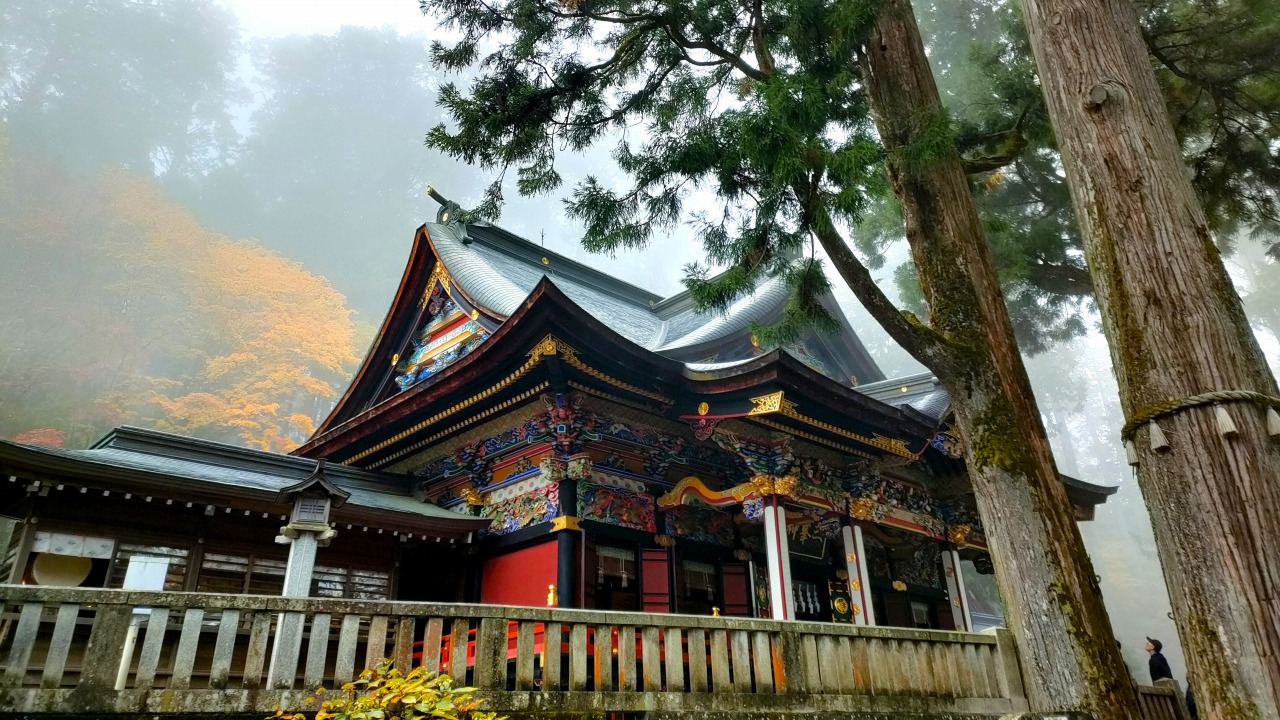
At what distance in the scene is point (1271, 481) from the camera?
3.67m

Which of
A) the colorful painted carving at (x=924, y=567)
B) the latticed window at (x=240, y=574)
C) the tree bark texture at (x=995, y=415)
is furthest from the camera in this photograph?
the colorful painted carving at (x=924, y=567)

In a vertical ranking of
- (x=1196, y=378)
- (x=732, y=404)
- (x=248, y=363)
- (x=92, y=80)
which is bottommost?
(x=1196, y=378)

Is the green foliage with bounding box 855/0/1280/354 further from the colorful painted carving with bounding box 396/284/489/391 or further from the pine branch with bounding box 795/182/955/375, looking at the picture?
the colorful painted carving with bounding box 396/284/489/391

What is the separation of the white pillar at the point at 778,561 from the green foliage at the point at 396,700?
4.53 m

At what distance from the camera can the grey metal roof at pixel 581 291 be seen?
11008 millimetres

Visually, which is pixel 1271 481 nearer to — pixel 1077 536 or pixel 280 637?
pixel 1077 536

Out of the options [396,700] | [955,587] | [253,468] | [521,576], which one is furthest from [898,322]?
[253,468]

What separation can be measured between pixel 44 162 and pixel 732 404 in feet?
134

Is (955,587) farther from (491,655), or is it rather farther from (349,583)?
(491,655)

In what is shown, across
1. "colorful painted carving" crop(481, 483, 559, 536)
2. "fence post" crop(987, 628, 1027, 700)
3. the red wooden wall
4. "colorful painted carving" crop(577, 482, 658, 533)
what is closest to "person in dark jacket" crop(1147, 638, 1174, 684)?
"fence post" crop(987, 628, 1027, 700)

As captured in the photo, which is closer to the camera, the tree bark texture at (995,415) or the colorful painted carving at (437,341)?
the tree bark texture at (995,415)

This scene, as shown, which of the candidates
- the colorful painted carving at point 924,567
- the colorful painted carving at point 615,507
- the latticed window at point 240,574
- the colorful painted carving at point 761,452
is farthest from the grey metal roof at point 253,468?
the colorful painted carving at point 924,567

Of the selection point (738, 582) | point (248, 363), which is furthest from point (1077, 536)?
point (248, 363)

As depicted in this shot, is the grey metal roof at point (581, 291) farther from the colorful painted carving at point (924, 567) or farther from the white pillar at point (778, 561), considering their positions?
the colorful painted carving at point (924, 567)
